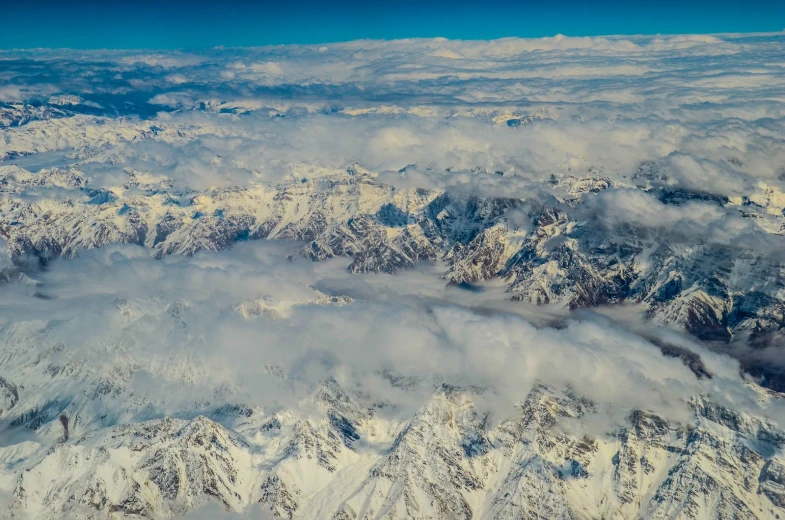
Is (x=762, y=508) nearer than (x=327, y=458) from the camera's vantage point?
Yes

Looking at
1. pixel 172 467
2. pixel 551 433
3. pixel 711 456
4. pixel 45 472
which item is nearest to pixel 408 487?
pixel 551 433

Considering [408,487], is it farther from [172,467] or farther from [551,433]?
[172,467]

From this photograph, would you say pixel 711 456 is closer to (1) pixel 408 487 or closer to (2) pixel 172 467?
(1) pixel 408 487

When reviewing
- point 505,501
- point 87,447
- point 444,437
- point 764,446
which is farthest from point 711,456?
point 87,447

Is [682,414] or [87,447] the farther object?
[682,414]

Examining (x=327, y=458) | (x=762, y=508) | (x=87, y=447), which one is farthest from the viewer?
(x=327, y=458)

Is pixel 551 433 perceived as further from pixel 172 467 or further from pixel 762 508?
pixel 172 467

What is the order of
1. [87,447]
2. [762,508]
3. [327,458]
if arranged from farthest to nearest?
[327,458] → [87,447] → [762,508]

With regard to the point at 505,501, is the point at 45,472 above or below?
above

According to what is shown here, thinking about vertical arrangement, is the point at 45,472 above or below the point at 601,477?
above
